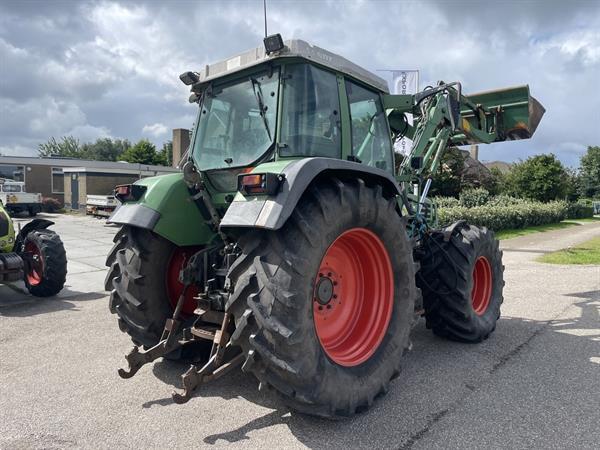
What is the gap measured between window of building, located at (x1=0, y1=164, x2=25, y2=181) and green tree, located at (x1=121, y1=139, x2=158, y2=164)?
14215 mm

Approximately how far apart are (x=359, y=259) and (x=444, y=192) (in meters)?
21.0

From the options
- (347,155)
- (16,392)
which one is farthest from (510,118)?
(16,392)

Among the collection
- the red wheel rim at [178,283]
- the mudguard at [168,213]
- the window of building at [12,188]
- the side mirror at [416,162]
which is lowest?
the red wheel rim at [178,283]

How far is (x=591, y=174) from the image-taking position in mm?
54344

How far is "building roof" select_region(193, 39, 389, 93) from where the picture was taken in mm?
3379

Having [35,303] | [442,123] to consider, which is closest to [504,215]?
[442,123]

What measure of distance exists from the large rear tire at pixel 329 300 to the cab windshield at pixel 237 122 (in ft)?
2.67

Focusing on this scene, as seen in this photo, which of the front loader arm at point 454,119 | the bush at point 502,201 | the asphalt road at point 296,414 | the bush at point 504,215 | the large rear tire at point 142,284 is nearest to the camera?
the asphalt road at point 296,414

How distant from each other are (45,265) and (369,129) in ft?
17.3

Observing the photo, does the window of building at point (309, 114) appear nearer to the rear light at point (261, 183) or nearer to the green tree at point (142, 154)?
the rear light at point (261, 183)

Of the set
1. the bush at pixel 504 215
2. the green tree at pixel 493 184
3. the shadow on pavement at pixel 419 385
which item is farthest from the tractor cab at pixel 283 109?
the green tree at pixel 493 184

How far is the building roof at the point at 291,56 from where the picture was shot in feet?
11.1

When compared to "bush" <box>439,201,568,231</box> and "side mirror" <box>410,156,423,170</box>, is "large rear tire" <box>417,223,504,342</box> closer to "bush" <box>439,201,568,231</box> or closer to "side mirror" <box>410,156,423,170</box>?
"side mirror" <box>410,156,423,170</box>

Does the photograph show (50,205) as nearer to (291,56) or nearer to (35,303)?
(35,303)
